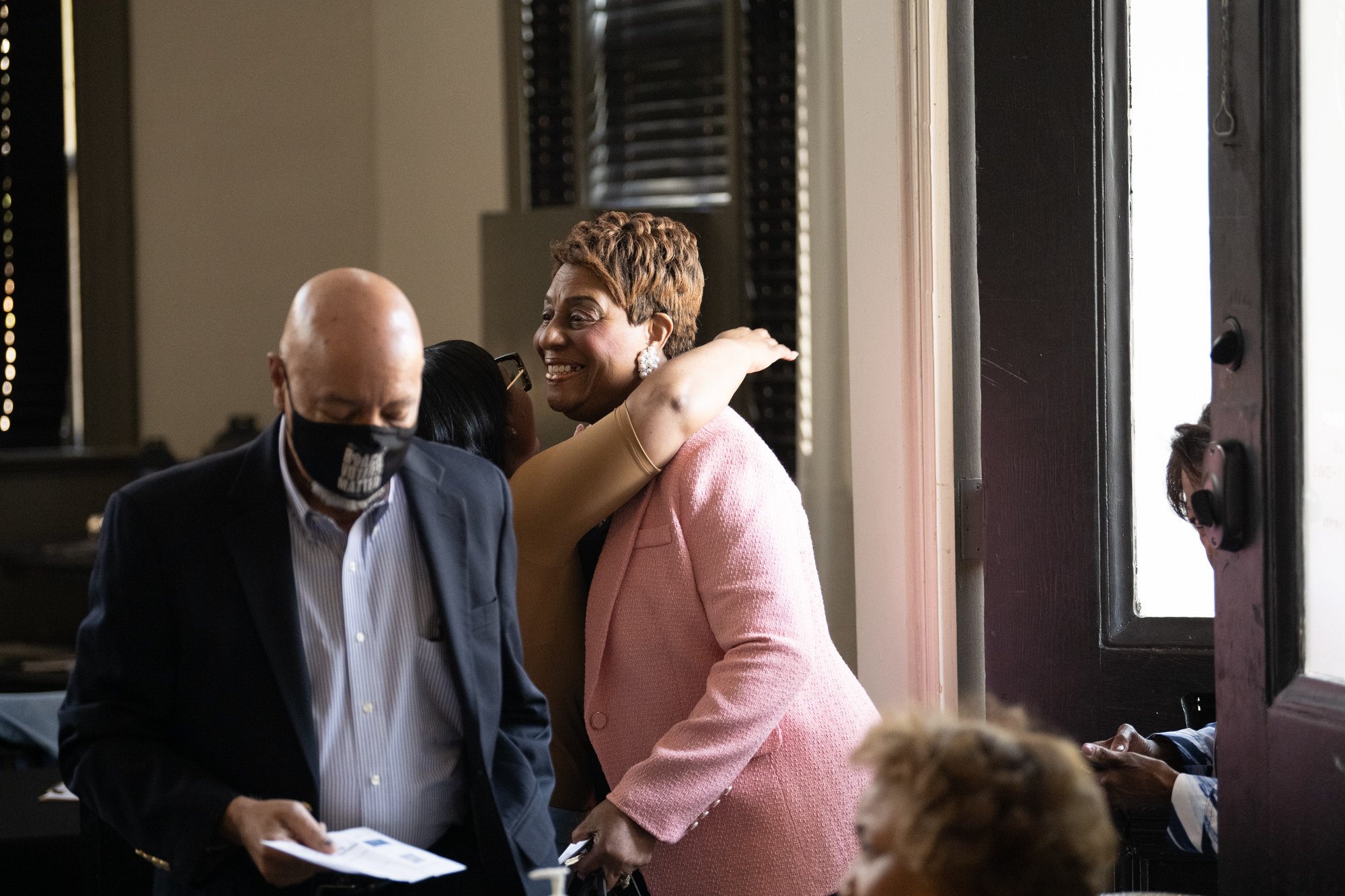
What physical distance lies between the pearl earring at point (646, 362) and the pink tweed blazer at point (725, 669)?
0.17 m

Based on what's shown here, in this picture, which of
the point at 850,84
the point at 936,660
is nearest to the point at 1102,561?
the point at 936,660

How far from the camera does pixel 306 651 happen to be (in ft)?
3.74

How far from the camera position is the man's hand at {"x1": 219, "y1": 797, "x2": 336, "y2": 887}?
3.43 feet

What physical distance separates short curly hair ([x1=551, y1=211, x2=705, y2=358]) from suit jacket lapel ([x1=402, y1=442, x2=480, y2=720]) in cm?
55

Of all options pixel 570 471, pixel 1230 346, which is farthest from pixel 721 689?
pixel 1230 346

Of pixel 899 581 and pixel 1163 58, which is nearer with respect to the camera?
pixel 1163 58

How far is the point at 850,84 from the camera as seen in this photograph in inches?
87.3

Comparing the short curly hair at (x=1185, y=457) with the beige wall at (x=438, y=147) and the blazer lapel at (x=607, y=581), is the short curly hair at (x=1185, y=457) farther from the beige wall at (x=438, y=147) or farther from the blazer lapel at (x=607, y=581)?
the beige wall at (x=438, y=147)

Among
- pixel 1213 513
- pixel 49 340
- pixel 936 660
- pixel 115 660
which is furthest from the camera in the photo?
pixel 49 340

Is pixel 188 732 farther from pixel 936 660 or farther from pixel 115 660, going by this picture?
pixel 936 660

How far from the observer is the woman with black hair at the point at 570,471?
5.13 feet

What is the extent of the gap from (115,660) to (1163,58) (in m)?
1.65

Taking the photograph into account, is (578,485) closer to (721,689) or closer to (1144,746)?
(721,689)

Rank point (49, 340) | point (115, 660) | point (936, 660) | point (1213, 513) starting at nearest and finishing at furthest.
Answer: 1. point (115, 660)
2. point (1213, 513)
3. point (936, 660)
4. point (49, 340)
